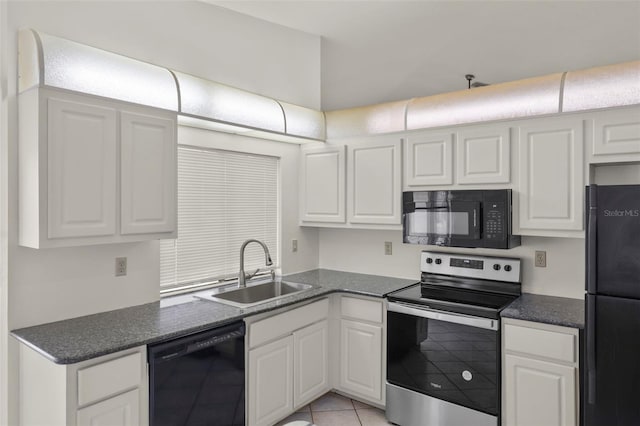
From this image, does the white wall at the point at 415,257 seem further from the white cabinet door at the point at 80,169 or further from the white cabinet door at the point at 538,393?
the white cabinet door at the point at 80,169

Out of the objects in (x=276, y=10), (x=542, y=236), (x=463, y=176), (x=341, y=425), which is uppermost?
(x=276, y=10)

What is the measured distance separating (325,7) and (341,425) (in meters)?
3.05

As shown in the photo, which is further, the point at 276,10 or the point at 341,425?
the point at 276,10

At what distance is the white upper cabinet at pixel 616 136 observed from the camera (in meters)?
2.33

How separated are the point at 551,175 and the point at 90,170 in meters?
2.65

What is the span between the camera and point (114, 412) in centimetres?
189

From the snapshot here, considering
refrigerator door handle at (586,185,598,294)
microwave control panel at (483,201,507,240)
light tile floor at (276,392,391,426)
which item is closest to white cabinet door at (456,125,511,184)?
microwave control panel at (483,201,507,240)

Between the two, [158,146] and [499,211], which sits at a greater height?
[158,146]

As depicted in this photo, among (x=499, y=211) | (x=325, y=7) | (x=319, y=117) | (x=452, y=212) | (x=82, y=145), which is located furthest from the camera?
(x=319, y=117)

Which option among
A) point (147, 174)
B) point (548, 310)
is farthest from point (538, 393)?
point (147, 174)

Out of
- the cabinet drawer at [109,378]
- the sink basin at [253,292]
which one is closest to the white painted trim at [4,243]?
the cabinet drawer at [109,378]

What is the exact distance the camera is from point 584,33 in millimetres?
2725

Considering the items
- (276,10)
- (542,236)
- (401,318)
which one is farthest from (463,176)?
(276,10)

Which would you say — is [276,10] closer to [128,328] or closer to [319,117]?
[319,117]
